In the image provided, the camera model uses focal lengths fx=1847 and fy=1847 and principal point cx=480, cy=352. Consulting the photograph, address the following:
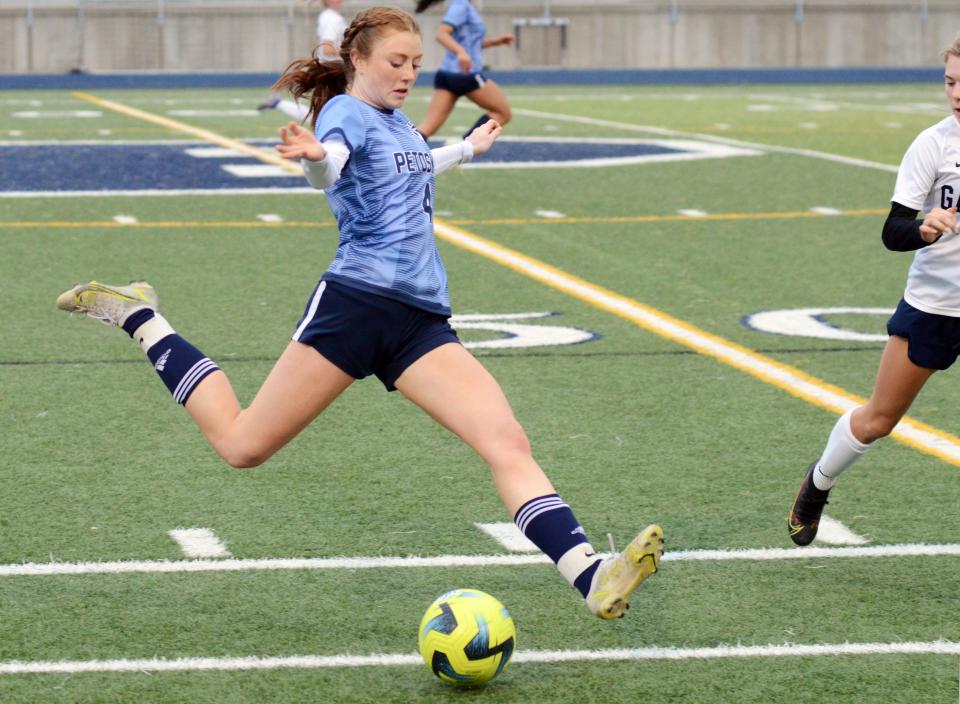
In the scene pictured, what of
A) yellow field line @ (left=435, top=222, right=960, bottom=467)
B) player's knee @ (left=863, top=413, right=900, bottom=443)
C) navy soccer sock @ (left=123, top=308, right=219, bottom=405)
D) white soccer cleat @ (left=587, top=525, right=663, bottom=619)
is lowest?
yellow field line @ (left=435, top=222, right=960, bottom=467)

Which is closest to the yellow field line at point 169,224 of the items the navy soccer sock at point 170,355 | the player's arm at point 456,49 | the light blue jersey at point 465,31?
the player's arm at point 456,49

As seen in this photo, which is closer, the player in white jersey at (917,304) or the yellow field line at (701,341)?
the player in white jersey at (917,304)

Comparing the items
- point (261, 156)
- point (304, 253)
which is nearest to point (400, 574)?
point (304, 253)

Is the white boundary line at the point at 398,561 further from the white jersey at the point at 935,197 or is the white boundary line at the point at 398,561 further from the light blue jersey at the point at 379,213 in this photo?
the light blue jersey at the point at 379,213

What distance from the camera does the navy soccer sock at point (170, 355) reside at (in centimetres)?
568

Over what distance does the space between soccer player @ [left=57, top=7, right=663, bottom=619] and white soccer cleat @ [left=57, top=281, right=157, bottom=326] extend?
758 mm

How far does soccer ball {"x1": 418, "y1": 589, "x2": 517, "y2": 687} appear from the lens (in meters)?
4.71

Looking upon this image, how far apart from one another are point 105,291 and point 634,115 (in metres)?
22.8

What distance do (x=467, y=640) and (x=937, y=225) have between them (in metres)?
1.81

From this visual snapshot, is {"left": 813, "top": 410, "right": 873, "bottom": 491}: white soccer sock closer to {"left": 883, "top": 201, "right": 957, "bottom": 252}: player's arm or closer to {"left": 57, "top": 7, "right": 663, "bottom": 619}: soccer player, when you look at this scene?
{"left": 883, "top": 201, "right": 957, "bottom": 252}: player's arm

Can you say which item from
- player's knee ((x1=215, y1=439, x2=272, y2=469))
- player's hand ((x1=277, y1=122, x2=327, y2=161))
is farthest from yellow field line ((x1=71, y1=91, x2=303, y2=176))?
player's hand ((x1=277, y1=122, x2=327, y2=161))

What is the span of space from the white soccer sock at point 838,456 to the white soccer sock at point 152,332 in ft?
7.02

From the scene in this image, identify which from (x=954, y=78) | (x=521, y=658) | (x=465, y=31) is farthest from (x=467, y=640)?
(x=465, y=31)

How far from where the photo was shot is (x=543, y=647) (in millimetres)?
5047
